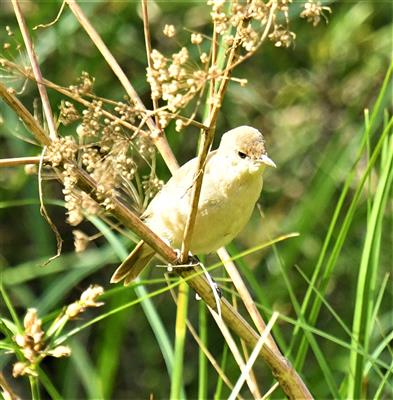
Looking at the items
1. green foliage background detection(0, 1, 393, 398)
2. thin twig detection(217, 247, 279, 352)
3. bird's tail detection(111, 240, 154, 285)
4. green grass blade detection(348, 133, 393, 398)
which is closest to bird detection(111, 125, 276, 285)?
bird's tail detection(111, 240, 154, 285)

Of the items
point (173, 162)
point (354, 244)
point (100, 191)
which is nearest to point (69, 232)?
point (354, 244)

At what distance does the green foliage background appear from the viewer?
13.7 ft

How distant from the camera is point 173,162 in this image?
2.14 metres

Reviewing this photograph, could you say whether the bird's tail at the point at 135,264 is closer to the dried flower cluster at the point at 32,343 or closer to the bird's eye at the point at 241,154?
the bird's eye at the point at 241,154

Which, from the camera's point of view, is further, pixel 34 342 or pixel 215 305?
pixel 215 305

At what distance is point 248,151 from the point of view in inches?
99.7

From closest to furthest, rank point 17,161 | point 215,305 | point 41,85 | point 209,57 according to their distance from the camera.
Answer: point 209,57
point 17,161
point 41,85
point 215,305

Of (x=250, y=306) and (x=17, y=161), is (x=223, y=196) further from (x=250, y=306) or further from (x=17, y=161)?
(x=17, y=161)

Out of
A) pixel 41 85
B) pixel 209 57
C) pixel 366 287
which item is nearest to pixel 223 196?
pixel 366 287

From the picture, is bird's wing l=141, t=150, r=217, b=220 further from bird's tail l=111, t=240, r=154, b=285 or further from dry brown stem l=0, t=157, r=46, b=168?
dry brown stem l=0, t=157, r=46, b=168

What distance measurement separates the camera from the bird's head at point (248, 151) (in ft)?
8.24

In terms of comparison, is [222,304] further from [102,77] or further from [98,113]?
[102,77]

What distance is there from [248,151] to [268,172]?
2141 millimetres

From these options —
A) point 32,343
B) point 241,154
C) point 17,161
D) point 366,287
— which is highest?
point 17,161
